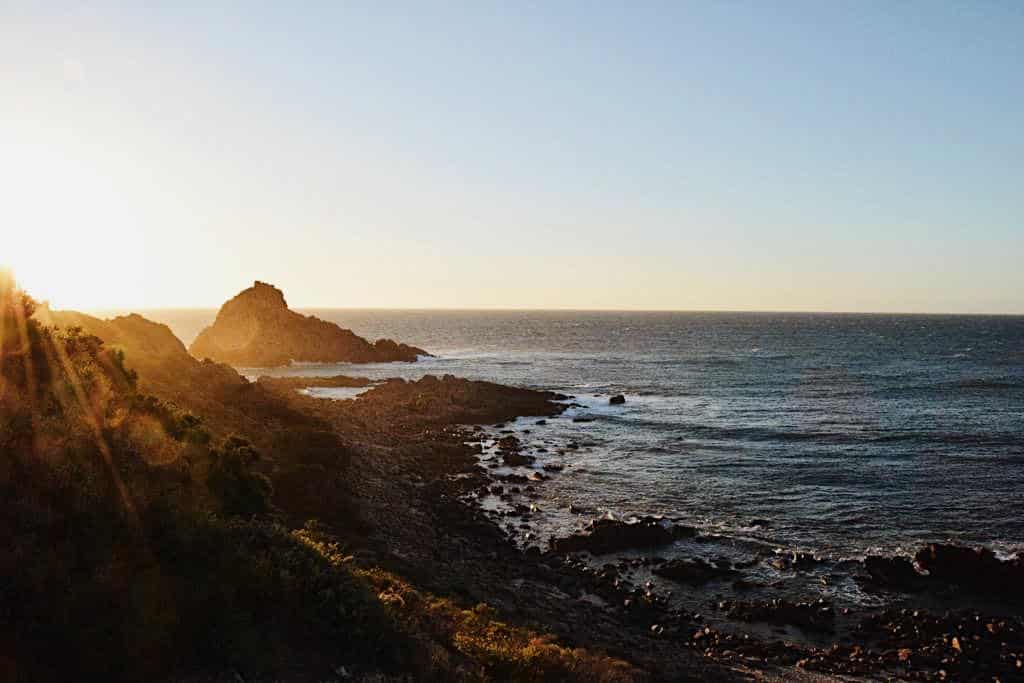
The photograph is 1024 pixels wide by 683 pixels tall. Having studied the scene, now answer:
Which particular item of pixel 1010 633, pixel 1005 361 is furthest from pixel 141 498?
pixel 1005 361

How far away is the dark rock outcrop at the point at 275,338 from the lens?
124 meters

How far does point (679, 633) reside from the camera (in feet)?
74.5

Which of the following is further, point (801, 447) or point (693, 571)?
point (801, 447)

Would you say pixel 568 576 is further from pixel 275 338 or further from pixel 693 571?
pixel 275 338

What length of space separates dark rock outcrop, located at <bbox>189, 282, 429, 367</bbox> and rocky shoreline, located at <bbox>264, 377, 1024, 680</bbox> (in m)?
90.3

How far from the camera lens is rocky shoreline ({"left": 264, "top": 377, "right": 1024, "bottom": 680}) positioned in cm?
2083

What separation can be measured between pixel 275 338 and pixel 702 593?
11257cm

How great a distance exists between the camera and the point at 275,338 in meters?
125

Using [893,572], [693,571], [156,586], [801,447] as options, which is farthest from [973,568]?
[156,586]

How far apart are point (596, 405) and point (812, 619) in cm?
5070

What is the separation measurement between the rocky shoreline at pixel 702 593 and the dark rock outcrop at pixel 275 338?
90.3m

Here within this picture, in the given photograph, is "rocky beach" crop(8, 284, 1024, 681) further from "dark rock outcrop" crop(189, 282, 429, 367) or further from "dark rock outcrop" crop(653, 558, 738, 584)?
"dark rock outcrop" crop(189, 282, 429, 367)

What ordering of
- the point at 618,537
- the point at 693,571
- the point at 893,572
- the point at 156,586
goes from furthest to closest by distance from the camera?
the point at 618,537 → the point at 693,571 → the point at 893,572 → the point at 156,586

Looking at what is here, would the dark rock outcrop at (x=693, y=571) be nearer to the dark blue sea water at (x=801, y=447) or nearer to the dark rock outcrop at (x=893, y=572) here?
the dark blue sea water at (x=801, y=447)
